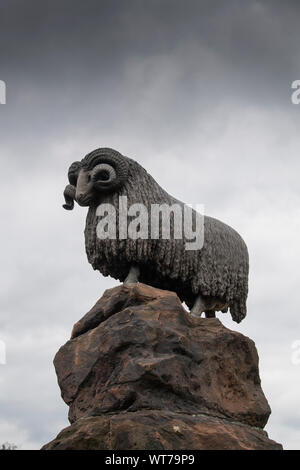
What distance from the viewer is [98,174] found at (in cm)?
905

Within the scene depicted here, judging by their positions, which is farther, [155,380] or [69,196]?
[69,196]

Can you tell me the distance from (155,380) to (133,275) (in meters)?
2.14

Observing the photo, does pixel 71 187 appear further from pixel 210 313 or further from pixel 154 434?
pixel 154 434

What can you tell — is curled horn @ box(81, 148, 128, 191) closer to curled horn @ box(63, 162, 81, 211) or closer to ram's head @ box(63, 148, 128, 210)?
ram's head @ box(63, 148, 128, 210)

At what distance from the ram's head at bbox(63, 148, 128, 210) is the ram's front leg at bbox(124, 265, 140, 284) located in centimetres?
111

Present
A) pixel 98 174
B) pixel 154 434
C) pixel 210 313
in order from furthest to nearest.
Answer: pixel 210 313 → pixel 98 174 → pixel 154 434

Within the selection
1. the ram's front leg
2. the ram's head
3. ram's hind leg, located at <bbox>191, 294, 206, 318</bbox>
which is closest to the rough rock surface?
the ram's front leg

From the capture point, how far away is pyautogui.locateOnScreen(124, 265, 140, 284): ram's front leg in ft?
28.8

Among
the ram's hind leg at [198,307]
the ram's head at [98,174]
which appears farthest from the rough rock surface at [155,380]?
the ram's head at [98,174]

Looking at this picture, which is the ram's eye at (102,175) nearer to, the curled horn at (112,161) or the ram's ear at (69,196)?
the curled horn at (112,161)

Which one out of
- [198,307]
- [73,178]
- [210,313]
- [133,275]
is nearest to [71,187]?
[73,178]
